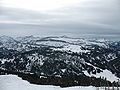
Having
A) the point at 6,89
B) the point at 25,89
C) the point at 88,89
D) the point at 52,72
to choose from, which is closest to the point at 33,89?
the point at 25,89

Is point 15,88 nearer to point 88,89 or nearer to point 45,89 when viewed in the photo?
point 45,89

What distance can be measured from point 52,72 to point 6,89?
16681 cm

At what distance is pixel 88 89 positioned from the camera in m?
31.4

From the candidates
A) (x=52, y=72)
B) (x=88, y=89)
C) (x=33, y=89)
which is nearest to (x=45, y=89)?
(x=33, y=89)

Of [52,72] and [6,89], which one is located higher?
[6,89]

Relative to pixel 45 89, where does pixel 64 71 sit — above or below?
below

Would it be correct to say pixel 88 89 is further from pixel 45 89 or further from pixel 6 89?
pixel 6 89

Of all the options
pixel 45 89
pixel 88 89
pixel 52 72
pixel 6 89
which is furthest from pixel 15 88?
pixel 52 72

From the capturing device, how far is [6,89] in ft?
105

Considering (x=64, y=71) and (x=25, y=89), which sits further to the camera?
(x=64, y=71)

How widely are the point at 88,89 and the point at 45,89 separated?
648 centimetres

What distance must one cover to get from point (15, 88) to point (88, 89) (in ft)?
35.9

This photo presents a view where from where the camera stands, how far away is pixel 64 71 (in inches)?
7869

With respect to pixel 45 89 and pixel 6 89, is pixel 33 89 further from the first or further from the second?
pixel 6 89
